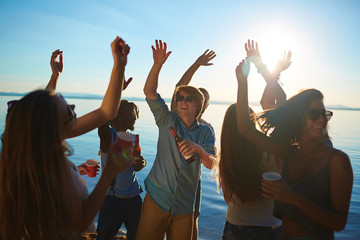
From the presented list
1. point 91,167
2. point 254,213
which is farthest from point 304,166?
point 91,167

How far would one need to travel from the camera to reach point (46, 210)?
1.61m

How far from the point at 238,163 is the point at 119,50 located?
1552mm

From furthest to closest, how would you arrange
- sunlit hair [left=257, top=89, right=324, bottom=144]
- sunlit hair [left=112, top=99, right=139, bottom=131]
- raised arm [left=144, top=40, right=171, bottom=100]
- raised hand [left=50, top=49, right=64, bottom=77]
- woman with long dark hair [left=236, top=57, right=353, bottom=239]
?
sunlit hair [left=112, top=99, right=139, bottom=131], raised hand [left=50, top=49, right=64, bottom=77], raised arm [left=144, top=40, right=171, bottom=100], sunlit hair [left=257, top=89, right=324, bottom=144], woman with long dark hair [left=236, top=57, right=353, bottom=239]

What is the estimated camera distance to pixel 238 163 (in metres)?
2.71

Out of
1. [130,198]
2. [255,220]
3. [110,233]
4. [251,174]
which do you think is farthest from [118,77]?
[110,233]

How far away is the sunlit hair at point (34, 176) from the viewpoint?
1.60 metres

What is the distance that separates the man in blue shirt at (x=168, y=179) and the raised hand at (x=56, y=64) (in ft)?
4.08

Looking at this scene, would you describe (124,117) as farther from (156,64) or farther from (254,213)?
(254,213)

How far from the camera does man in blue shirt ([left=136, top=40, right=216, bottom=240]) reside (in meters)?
3.24

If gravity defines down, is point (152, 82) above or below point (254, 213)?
above

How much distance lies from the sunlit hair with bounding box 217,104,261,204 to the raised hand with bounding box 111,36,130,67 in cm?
120

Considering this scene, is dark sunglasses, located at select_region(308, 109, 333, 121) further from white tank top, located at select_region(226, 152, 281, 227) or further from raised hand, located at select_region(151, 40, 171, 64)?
raised hand, located at select_region(151, 40, 171, 64)

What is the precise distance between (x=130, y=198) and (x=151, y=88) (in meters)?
1.70

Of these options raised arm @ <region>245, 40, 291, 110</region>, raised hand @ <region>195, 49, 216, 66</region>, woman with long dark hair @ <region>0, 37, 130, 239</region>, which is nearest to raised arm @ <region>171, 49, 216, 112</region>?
raised hand @ <region>195, 49, 216, 66</region>
